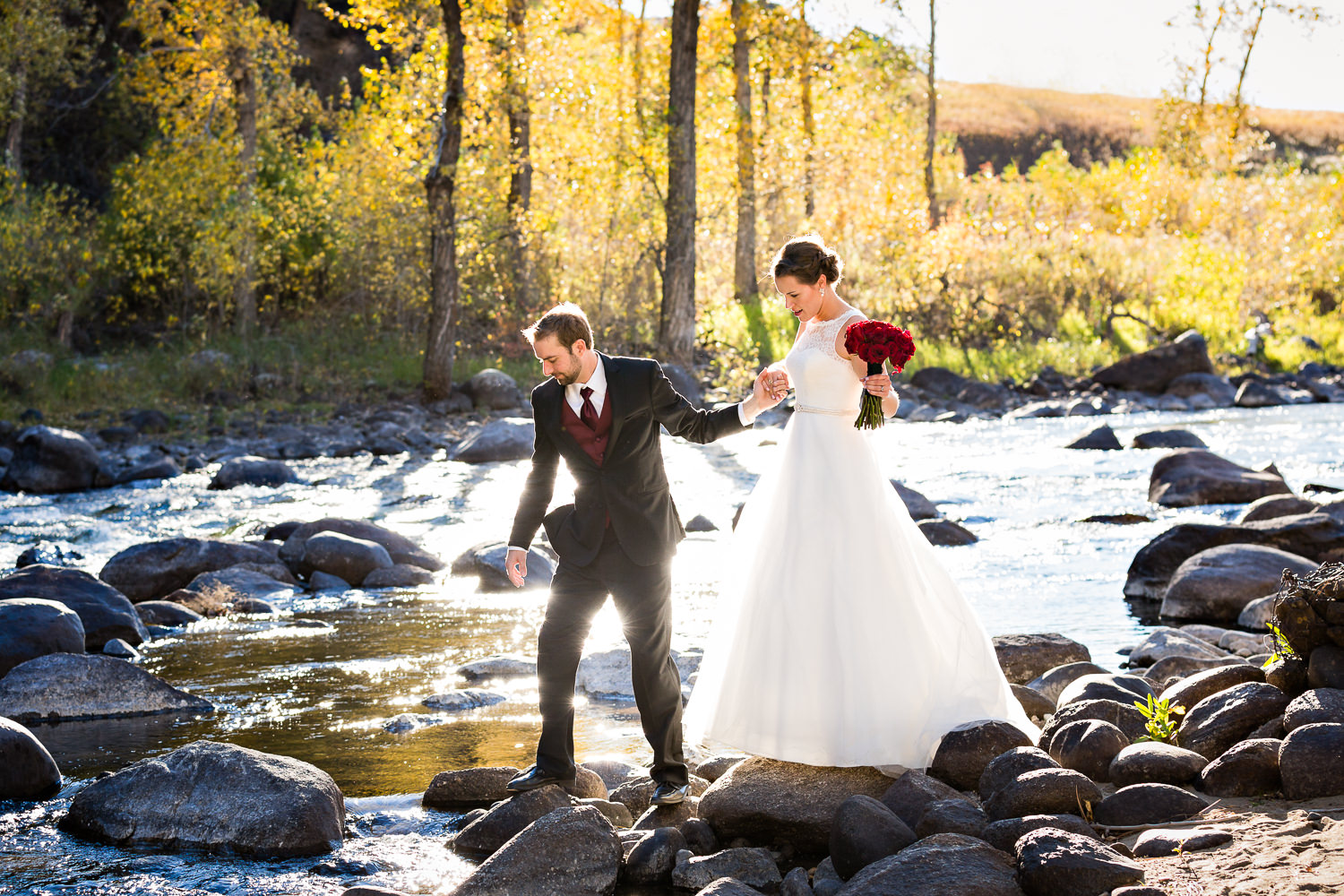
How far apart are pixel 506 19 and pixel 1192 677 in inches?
899

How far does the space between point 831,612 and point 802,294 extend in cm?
137

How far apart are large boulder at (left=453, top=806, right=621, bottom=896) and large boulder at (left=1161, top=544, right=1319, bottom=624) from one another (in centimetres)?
609

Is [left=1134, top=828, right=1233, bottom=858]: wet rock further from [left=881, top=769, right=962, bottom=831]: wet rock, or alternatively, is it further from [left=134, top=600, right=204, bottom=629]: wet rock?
[left=134, top=600, right=204, bottom=629]: wet rock

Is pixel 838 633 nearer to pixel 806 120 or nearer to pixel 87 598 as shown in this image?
pixel 87 598

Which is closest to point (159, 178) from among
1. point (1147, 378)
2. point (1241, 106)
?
point (1147, 378)

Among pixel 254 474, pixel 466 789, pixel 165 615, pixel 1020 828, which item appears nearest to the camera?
pixel 1020 828

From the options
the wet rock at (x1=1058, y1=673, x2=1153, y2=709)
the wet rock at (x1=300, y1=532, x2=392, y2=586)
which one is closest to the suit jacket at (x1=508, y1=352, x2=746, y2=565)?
the wet rock at (x1=1058, y1=673, x2=1153, y2=709)

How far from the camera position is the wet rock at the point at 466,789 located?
5805mm

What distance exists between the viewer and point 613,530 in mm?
5445

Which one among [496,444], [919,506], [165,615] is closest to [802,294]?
[165,615]

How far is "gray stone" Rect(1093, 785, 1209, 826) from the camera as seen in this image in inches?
187

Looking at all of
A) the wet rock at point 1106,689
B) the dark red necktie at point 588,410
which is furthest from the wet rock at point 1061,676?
the dark red necktie at point 588,410

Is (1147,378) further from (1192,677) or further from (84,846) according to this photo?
(84,846)

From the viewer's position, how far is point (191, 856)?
5195mm
